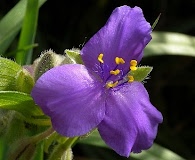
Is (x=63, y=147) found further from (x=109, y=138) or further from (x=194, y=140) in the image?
(x=194, y=140)

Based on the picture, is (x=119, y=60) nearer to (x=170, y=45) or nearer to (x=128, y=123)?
(x=128, y=123)

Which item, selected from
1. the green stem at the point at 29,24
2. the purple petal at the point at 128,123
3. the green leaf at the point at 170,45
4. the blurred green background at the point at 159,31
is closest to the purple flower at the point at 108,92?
the purple petal at the point at 128,123

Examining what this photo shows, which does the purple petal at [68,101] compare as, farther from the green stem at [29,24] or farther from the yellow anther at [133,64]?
the green stem at [29,24]

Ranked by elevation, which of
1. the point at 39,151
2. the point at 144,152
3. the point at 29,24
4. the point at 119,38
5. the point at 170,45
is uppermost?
the point at 119,38

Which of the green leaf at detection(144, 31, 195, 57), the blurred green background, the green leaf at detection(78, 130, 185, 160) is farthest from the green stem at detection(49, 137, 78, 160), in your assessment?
the blurred green background

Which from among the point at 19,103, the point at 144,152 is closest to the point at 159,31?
the point at 144,152

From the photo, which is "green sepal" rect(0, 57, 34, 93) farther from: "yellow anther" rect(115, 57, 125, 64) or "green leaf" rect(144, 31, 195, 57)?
"green leaf" rect(144, 31, 195, 57)
